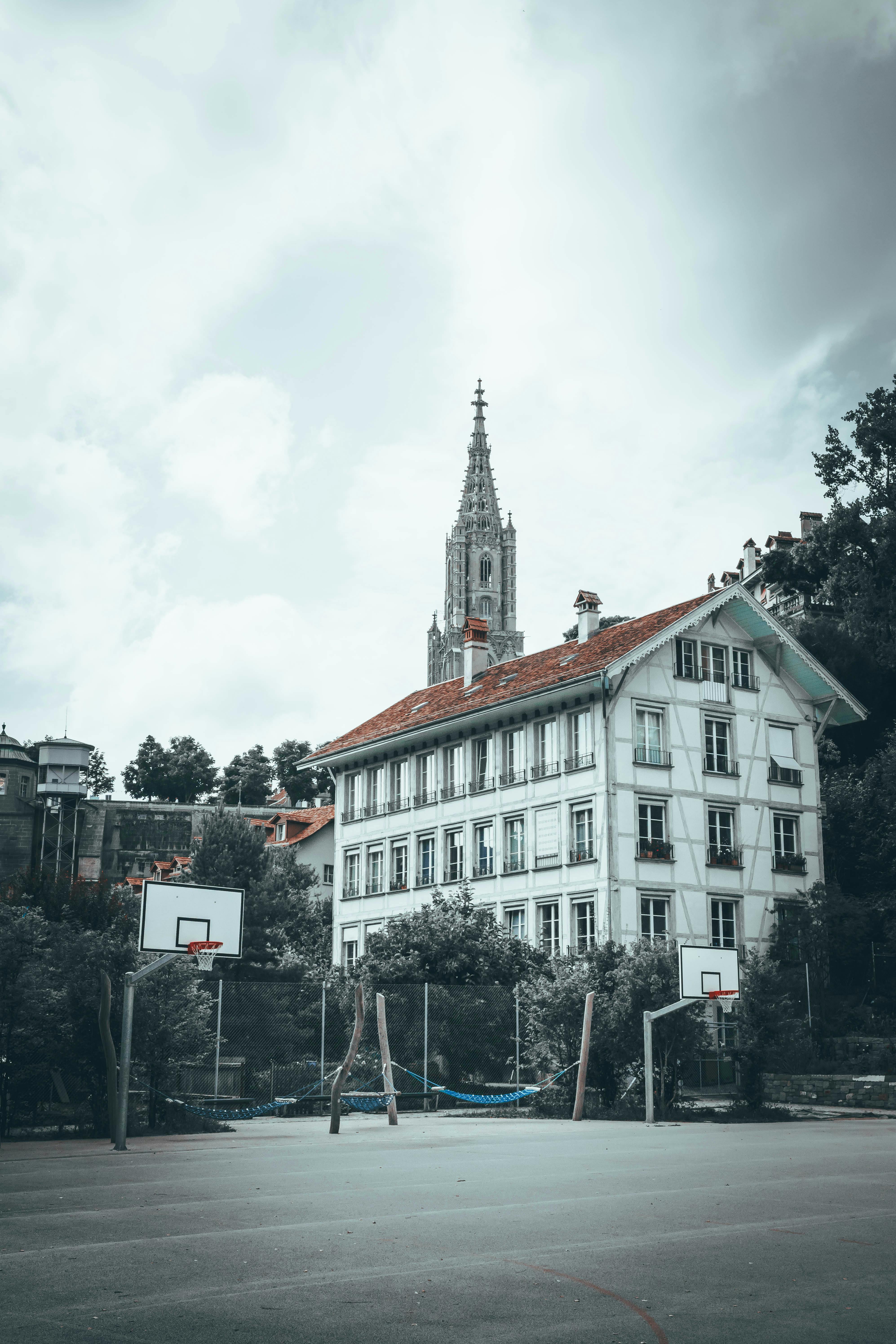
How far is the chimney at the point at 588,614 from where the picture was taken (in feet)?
160

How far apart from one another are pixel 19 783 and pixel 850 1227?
7350 centimetres

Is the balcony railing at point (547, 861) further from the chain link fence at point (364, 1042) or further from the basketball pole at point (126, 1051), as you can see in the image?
the basketball pole at point (126, 1051)

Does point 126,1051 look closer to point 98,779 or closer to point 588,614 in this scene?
point 588,614

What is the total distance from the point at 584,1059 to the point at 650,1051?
1313 millimetres

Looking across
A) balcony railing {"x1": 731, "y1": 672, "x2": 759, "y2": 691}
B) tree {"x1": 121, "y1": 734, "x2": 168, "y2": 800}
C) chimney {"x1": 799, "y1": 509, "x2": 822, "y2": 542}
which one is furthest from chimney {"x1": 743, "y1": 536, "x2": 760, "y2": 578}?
tree {"x1": 121, "y1": 734, "x2": 168, "y2": 800}

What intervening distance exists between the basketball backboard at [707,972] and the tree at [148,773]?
9947cm

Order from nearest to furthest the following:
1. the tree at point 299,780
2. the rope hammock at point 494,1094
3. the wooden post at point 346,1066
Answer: the wooden post at point 346,1066 < the rope hammock at point 494,1094 < the tree at point 299,780

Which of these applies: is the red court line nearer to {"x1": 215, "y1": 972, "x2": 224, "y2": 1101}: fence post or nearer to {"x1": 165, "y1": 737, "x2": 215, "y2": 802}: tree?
{"x1": 215, "y1": 972, "x2": 224, "y2": 1101}: fence post

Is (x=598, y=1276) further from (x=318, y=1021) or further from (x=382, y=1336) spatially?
(x=318, y=1021)

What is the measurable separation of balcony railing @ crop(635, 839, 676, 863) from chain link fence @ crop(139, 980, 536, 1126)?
6.52 m

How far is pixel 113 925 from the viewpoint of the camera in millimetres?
24781

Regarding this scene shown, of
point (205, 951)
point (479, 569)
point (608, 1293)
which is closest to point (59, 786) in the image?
point (205, 951)

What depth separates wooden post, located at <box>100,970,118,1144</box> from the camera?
2073cm

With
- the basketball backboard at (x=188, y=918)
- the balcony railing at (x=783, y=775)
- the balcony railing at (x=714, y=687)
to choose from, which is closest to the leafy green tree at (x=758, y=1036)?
the basketball backboard at (x=188, y=918)
